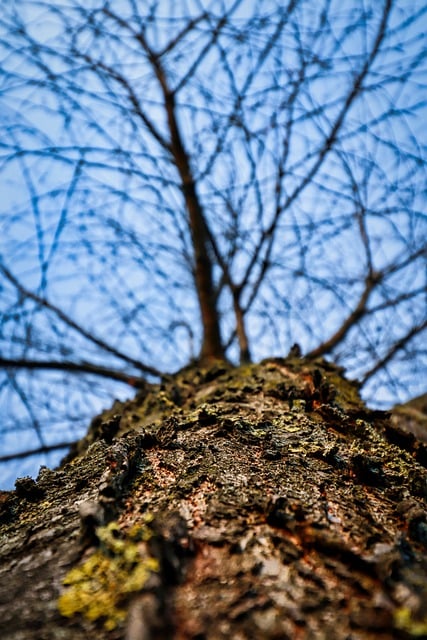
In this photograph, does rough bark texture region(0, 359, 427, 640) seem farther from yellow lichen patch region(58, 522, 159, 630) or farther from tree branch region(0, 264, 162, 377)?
tree branch region(0, 264, 162, 377)

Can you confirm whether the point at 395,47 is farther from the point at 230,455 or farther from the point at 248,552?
the point at 248,552

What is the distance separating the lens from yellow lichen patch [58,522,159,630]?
526 mm

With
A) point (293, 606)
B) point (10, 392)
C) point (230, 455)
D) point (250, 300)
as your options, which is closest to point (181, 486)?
point (230, 455)

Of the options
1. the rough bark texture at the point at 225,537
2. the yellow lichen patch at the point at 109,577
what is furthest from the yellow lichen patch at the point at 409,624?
the yellow lichen patch at the point at 109,577

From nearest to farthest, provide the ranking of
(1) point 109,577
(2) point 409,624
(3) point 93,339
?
1. (2) point 409,624
2. (1) point 109,577
3. (3) point 93,339

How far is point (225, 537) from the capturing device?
652 millimetres

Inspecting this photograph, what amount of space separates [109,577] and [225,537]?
0.60ft

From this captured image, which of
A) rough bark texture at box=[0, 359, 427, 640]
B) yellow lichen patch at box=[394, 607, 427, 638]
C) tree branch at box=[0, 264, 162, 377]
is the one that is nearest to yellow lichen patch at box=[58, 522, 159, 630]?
rough bark texture at box=[0, 359, 427, 640]

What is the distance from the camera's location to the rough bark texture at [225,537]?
50 centimetres

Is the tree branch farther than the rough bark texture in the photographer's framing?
Yes

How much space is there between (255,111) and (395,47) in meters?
0.86

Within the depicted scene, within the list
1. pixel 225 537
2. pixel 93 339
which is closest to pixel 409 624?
pixel 225 537

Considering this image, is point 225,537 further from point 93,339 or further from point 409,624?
point 93,339

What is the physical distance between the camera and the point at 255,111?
2680mm
